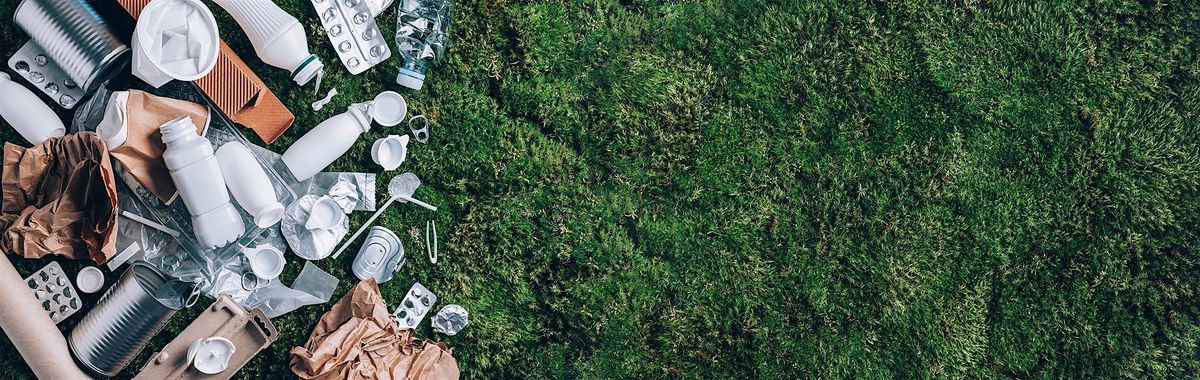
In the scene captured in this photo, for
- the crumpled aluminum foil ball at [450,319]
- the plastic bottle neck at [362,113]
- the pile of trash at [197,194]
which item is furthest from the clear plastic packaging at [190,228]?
the crumpled aluminum foil ball at [450,319]

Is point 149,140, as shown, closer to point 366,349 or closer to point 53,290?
point 53,290

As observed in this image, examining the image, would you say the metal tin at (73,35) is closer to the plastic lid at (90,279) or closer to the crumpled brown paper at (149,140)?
the crumpled brown paper at (149,140)

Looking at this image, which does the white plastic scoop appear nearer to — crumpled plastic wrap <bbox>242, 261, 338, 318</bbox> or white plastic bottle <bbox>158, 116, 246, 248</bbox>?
crumpled plastic wrap <bbox>242, 261, 338, 318</bbox>

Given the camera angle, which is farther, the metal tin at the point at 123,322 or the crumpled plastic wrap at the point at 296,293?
the crumpled plastic wrap at the point at 296,293

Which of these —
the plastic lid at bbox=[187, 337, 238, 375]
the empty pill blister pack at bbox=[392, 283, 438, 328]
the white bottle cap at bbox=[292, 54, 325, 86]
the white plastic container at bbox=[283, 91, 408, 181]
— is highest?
the white bottle cap at bbox=[292, 54, 325, 86]

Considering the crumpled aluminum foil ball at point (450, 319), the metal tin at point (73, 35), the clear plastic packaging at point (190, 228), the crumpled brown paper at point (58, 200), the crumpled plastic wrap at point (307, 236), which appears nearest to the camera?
the crumpled brown paper at point (58, 200)

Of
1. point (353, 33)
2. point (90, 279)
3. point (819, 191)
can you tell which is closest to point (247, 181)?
point (353, 33)

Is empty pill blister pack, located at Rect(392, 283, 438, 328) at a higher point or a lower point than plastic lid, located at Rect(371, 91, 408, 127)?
lower

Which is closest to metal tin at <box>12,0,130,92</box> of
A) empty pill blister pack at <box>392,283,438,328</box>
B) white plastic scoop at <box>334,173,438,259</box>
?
white plastic scoop at <box>334,173,438,259</box>
